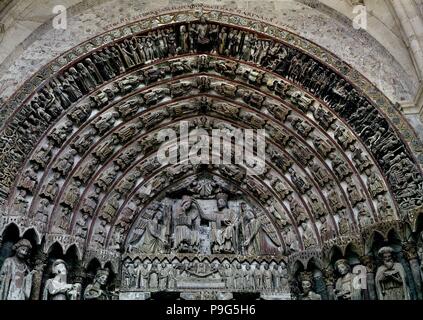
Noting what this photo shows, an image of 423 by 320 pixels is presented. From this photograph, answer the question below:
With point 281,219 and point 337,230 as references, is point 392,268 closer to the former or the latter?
point 337,230

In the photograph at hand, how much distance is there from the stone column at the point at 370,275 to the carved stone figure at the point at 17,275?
15.3 ft

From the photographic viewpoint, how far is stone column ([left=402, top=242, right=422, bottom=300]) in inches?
305

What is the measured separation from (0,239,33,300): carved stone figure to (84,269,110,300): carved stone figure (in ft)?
2.93

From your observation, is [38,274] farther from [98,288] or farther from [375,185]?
[375,185]

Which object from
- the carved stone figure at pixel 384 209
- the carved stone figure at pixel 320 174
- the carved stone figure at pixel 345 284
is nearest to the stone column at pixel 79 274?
the carved stone figure at pixel 345 284

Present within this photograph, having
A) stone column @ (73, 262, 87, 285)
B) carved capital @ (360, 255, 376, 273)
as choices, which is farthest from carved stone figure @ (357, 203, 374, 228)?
stone column @ (73, 262, 87, 285)

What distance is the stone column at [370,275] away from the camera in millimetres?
8102

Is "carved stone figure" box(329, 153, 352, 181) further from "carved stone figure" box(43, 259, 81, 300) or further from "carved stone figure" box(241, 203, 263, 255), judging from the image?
"carved stone figure" box(43, 259, 81, 300)

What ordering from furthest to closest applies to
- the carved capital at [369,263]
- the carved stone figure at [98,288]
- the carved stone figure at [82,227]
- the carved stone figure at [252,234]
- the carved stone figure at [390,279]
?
the carved stone figure at [252,234] → the carved stone figure at [82,227] → the carved stone figure at [98,288] → the carved capital at [369,263] → the carved stone figure at [390,279]

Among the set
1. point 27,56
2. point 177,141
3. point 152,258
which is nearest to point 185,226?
point 152,258

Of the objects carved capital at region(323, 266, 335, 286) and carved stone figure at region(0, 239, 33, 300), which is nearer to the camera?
carved stone figure at region(0, 239, 33, 300)

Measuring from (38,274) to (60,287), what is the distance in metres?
0.36

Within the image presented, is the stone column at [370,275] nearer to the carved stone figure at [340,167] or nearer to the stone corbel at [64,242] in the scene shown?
the carved stone figure at [340,167]
